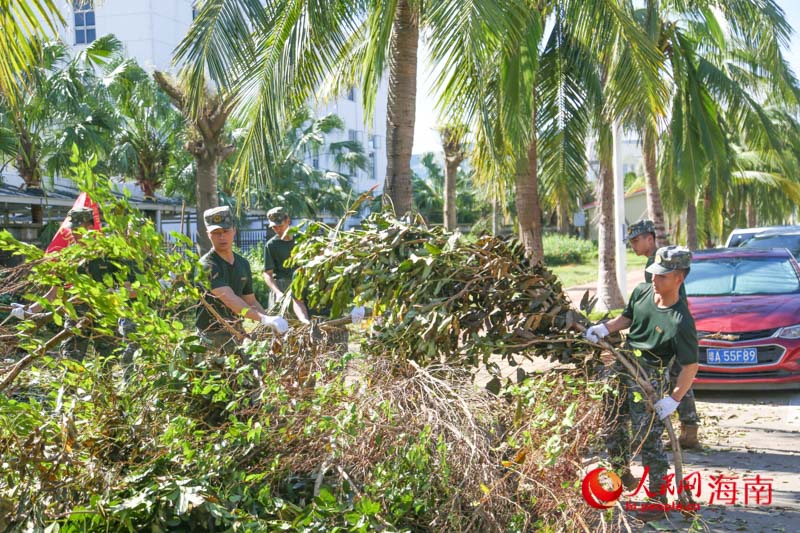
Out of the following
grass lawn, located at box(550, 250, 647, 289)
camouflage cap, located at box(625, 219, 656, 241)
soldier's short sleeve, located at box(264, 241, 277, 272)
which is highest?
camouflage cap, located at box(625, 219, 656, 241)

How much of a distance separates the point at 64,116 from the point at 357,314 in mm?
16746

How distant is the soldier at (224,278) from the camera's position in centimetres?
607

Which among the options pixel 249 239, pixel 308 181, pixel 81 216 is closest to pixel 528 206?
pixel 81 216

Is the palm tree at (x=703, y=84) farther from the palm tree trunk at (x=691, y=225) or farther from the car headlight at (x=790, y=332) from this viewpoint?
the car headlight at (x=790, y=332)

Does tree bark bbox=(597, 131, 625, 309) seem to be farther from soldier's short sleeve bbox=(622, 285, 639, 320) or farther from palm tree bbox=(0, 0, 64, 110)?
palm tree bbox=(0, 0, 64, 110)

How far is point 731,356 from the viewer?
909cm

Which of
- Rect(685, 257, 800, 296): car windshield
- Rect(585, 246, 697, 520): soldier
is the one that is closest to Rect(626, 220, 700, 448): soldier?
Rect(585, 246, 697, 520): soldier

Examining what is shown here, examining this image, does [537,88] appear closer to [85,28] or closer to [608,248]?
[608,248]

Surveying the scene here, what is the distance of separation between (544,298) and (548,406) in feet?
2.99

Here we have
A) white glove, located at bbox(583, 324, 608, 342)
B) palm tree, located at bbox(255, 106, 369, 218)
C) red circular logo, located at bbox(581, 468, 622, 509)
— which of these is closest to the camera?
red circular logo, located at bbox(581, 468, 622, 509)

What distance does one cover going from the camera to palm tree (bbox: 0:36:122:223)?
61.9ft

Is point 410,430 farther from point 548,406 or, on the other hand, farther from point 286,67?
point 286,67

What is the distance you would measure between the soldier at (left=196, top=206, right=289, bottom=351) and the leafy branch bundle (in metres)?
0.99

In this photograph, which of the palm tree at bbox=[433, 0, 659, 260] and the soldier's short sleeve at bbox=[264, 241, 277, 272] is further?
the palm tree at bbox=[433, 0, 659, 260]
